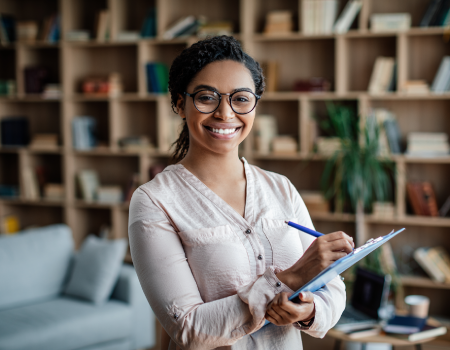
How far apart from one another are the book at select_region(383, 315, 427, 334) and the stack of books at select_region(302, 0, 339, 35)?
6.71 ft

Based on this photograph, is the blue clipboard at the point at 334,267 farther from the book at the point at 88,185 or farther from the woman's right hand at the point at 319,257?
the book at the point at 88,185

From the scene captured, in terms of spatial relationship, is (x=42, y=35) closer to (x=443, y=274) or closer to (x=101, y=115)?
(x=101, y=115)

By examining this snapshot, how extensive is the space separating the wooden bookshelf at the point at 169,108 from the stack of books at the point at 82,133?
8 centimetres

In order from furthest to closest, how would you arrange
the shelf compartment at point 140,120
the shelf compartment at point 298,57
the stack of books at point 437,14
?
the shelf compartment at point 140,120, the shelf compartment at point 298,57, the stack of books at point 437,14

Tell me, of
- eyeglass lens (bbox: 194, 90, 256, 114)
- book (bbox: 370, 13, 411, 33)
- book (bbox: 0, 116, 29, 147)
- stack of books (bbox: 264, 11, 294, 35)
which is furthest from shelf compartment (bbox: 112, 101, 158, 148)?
eyeglass lens (bbox: 194, 90, 256, 114)

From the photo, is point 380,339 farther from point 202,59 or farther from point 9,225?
point 9,225

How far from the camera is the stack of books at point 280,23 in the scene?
3.60 meters

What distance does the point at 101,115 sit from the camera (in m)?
4.39

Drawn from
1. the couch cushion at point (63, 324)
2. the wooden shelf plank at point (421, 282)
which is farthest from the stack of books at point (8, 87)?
the wooden shelf plank at point (421, 282)

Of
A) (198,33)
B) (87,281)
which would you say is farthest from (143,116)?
(87,281)

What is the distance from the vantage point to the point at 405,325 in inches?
93.4

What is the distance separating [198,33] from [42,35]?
4.93ft

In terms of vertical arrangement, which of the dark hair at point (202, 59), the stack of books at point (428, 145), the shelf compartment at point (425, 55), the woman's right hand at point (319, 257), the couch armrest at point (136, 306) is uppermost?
the shelf compartment at point (425, 55)

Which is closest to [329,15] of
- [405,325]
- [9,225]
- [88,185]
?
[405,325]
